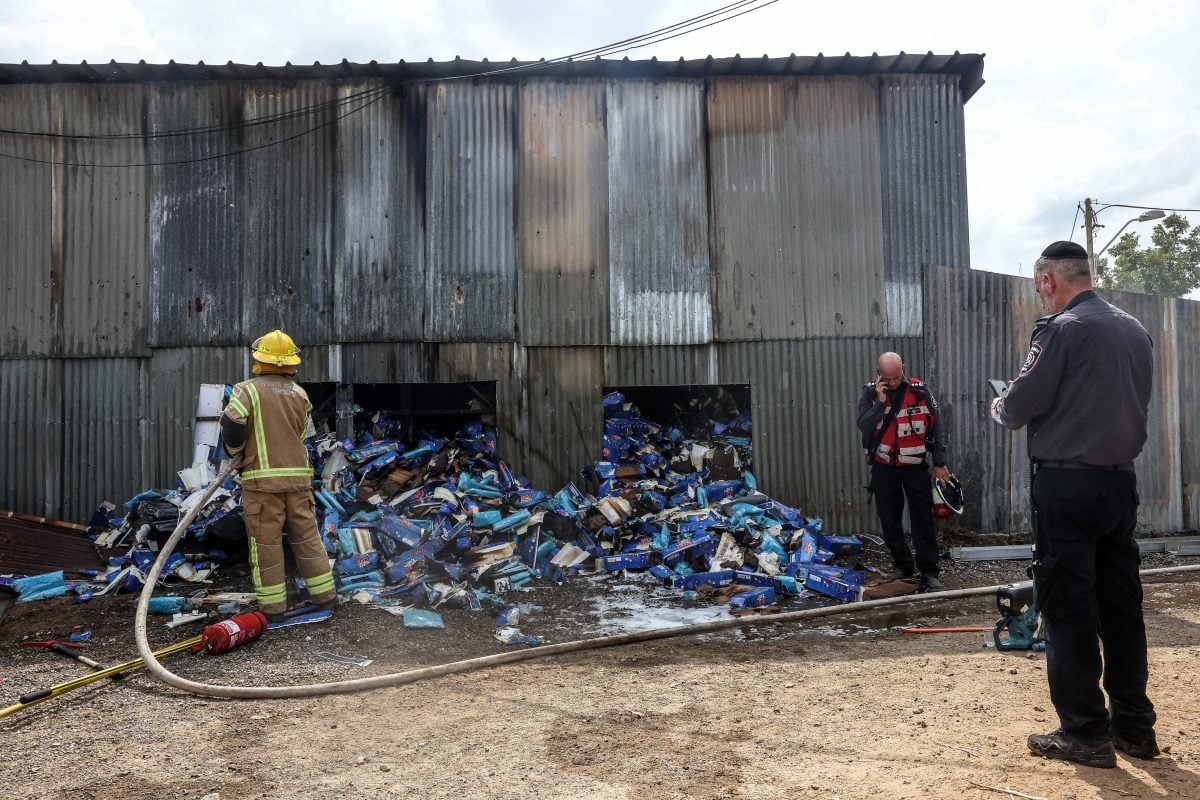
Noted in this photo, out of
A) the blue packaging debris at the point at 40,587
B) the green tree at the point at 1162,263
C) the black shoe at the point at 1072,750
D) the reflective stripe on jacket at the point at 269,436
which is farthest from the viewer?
the green tree at the point at 1162,263

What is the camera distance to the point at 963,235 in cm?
886

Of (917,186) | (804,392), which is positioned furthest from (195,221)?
(917,186)

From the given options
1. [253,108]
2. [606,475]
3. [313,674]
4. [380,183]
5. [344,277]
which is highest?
[253,108]

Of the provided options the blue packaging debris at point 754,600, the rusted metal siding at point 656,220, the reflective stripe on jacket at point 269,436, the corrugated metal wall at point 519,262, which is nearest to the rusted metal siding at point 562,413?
the corrugated metal wall at point 519,262

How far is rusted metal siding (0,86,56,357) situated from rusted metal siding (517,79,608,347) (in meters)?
5.44

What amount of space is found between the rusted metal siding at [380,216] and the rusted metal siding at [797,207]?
3.56 m

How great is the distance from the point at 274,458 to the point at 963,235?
26.3ft

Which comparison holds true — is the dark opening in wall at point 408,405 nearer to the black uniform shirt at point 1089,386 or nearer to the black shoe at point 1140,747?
the black uniform shirt at point 1089,386

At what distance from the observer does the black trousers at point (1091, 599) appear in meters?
2.84

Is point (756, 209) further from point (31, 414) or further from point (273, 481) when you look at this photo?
point (31, 414)

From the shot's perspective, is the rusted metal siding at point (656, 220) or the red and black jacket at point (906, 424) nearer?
the red and black jacket at point (906, 424)

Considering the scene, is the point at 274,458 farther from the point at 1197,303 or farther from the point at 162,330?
the point at 1197,303

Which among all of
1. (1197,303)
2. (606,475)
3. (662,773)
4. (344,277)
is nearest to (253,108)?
(344,277)

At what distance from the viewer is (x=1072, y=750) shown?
9.19 ft
